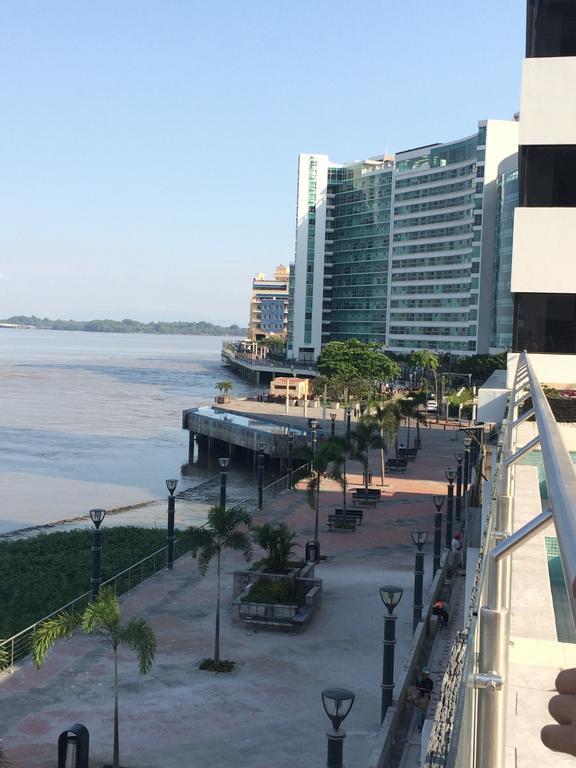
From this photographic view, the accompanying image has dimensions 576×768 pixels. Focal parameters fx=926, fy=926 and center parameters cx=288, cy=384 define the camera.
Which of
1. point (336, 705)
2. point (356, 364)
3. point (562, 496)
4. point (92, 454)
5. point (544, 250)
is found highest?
point (544, 250)

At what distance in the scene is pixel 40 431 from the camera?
81812mm

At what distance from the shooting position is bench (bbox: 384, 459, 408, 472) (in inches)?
2130

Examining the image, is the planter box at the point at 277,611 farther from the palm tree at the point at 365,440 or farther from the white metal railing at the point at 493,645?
the white metal railing at the point at 493,645

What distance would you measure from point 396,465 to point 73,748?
42.6 meters

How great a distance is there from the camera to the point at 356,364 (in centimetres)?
11038

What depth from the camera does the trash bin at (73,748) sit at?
13.2 meters

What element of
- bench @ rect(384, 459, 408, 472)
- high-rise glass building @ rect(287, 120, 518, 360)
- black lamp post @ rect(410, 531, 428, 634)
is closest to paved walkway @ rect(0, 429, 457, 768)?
black lamp post @ rect(410, 531, 428, 634)

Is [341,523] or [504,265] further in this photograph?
[504,265]

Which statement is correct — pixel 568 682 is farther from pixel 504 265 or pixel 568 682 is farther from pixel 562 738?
pixel 504 265

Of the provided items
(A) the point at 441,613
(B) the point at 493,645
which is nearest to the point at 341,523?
(A) the point at 441,613

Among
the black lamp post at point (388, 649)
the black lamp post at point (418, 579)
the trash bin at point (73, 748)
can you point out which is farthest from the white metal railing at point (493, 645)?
the black lamp post at point (418, 579)

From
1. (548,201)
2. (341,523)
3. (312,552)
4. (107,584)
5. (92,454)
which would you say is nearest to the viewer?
(548,201)

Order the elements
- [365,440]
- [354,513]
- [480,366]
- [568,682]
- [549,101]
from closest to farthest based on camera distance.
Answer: [568,682] < [549,101] < [354,513] < [365,440] < [480,366]

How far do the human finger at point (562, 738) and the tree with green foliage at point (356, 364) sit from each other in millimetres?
104555
